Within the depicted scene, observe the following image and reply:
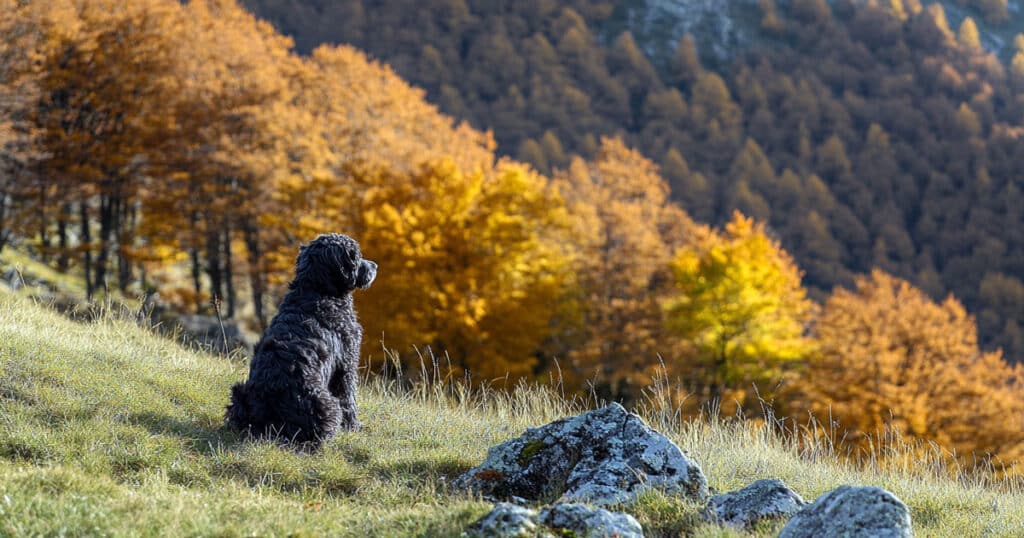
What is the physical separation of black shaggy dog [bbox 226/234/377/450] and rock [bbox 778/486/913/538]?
3749 mm

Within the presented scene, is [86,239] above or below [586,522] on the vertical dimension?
below

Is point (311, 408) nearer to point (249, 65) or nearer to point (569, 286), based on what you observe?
point (569, 286)

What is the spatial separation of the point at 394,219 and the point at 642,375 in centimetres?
1082

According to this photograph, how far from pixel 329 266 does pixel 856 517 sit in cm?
455

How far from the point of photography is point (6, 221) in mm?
30656

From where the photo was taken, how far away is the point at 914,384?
3225cm

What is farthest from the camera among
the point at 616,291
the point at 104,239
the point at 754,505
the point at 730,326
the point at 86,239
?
the point at 616,291

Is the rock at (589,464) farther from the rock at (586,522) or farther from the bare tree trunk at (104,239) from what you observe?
the bare tree trunk at (104,239)

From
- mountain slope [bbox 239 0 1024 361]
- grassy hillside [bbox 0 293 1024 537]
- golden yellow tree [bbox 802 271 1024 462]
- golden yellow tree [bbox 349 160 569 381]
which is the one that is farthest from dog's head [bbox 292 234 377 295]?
mountain slope [bbox 239 0 1024 361]

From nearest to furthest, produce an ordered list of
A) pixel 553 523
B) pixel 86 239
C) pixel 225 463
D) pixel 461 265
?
pixel 553 523
pixel 225 463
pixel 461 265
pixel 86 239

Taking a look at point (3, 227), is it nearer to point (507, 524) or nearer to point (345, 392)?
point (345, 392)

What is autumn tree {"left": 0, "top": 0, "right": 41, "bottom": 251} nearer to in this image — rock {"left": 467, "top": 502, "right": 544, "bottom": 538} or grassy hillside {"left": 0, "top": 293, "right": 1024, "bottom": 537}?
grassy hillside {"left": 0, "top": 293, "right": 1024, "bottom": 537}

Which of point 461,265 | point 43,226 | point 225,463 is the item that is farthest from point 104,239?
point 225,463

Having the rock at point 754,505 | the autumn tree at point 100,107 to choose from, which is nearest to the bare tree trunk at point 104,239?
the autumn tree at point 100,107
